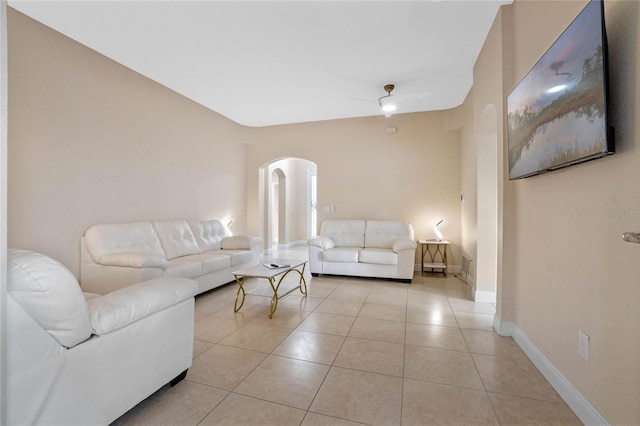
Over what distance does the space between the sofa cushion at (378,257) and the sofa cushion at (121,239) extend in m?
2.83

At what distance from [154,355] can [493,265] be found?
11.9 feet

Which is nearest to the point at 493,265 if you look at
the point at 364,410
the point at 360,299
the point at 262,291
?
the point at 360,299

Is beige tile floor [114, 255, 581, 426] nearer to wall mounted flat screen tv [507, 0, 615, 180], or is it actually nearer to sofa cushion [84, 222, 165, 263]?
sofa cushion [84, 222, 165, 263]

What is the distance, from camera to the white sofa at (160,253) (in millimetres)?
2854

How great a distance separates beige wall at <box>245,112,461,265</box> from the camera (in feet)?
17.0

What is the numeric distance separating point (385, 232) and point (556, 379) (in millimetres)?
3337

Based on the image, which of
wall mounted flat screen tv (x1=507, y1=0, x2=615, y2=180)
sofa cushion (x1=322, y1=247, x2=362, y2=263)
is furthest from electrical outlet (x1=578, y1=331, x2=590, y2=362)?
sofa cushion (x1=322, y1=247, x2=362, y2=263)

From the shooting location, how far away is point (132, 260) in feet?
9.21

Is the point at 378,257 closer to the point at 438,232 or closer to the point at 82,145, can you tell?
the point at 438,232

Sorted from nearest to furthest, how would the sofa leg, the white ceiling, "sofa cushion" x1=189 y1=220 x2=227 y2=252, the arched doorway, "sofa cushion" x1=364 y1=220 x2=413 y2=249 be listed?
the sofa leg, the white ceiling, "sofa cushion" x1=189 y1=220 x2=227 y2=252, "sofa cushion" x1=364 y1=220 x2=413 y2=249, the arched doorway

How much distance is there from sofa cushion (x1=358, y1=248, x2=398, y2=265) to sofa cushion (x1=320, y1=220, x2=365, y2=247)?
59cm

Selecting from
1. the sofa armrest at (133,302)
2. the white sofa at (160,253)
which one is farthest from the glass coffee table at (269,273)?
the sofa armrest at (133,302)

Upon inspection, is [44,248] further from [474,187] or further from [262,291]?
[474,187]

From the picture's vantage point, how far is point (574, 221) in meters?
1.61
